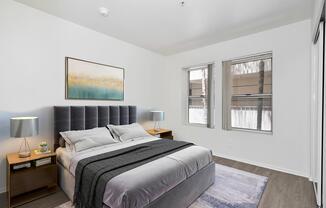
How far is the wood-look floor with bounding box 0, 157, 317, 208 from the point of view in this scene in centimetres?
207

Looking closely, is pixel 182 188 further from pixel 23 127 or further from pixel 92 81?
pixel 92 81

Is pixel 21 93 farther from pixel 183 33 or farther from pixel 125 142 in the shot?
pixel 183 33

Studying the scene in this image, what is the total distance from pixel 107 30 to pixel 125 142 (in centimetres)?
224

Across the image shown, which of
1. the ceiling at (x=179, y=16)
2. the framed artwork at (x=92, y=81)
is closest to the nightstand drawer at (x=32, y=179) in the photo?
the framed artwork at (x=92, y=81)

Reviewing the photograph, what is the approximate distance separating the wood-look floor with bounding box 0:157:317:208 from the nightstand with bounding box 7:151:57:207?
130 millimetres

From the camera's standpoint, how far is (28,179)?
6.96ft

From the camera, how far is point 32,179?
2.15 m

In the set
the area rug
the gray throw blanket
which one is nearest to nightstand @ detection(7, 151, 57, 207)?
the area rug

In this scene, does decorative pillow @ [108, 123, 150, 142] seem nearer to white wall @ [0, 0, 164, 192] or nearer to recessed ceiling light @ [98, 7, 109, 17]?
white wall @ [0, 0, 164, 192]

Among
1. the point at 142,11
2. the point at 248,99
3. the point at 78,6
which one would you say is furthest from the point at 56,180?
the point at 248,99

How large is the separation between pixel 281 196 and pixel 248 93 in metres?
2.07

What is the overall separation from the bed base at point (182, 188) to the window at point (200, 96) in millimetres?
1886

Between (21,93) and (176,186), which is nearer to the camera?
(176,186)

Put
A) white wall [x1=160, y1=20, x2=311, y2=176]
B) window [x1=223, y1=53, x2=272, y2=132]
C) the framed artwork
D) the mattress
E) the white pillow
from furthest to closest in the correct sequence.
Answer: window [x1=223, y1=53, x2=272, y2=132], the framed artwork, white wall [x1=160, y1=20, x2=311, y2=176], the white pillow, the mattress
